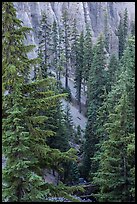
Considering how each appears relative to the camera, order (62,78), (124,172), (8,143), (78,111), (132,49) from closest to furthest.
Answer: (8,143) → (124,172) → (132,49) → (78,111) → (62,78)

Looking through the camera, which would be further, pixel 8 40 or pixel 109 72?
pixel 109 72

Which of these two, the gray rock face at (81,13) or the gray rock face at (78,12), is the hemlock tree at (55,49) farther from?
the gray rock face at (81,13)

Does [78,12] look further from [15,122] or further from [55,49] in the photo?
[15,122]

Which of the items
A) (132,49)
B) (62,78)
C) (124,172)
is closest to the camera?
(124,172)

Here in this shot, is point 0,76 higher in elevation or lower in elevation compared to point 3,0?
lower

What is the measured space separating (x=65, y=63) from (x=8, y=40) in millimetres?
46175

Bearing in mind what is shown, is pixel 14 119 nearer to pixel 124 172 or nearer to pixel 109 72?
pixel 124 172

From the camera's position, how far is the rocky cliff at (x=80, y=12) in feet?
227

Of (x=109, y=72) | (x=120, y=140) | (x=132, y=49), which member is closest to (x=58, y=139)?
(x=132, y=49)

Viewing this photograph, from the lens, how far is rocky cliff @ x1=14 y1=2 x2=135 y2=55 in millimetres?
69125

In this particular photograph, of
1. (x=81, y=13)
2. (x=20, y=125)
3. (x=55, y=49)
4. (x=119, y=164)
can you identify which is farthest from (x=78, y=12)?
(x=20, y=125)

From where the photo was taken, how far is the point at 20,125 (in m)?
10.8

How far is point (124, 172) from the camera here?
639 inches

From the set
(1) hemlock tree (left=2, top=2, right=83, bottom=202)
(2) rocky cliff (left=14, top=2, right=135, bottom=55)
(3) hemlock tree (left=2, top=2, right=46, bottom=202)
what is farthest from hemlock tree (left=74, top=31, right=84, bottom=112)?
(3) hemlock tree (left=2, top=2, right=46, bottom=202)
